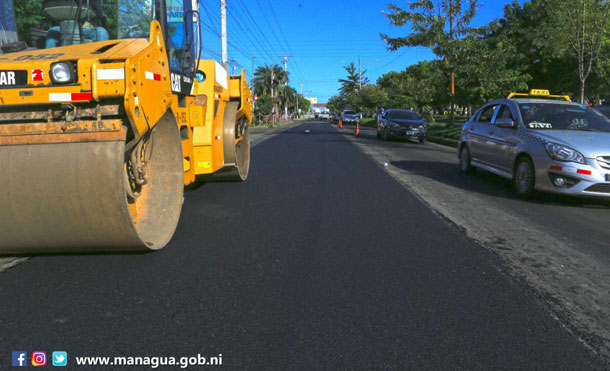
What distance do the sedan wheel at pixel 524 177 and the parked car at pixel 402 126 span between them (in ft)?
43.6

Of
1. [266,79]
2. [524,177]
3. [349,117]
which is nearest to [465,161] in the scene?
[524,177]

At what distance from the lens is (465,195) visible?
306 inches

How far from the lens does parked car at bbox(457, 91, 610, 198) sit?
657 centimetres

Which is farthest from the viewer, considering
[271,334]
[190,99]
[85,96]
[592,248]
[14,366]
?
[190,99]

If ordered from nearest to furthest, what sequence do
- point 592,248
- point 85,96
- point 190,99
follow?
point 85,96 → point 592,248 → point 190,99

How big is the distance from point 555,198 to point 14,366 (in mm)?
7473

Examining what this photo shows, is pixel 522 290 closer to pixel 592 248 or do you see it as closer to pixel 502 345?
pixel 502 345

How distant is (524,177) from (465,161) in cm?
280

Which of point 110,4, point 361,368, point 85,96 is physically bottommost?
point 361,368

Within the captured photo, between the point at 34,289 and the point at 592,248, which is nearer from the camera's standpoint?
the point at 34,289

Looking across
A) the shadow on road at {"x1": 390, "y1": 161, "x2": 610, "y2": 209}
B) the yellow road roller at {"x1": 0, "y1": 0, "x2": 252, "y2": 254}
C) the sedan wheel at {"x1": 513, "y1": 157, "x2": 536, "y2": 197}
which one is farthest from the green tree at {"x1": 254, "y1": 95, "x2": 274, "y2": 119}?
the yellow road roller at {"x1": 0, "y1": 0, "x2": 252, "y2": 254}

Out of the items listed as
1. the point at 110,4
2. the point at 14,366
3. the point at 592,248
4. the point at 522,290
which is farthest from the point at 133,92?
the point at 592,248

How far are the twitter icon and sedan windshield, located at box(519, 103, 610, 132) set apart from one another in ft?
24.3

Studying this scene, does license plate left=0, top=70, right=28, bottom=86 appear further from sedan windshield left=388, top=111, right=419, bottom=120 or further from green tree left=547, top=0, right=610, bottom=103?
sedan windshield left=388, top=111, right=419, bottom=120
